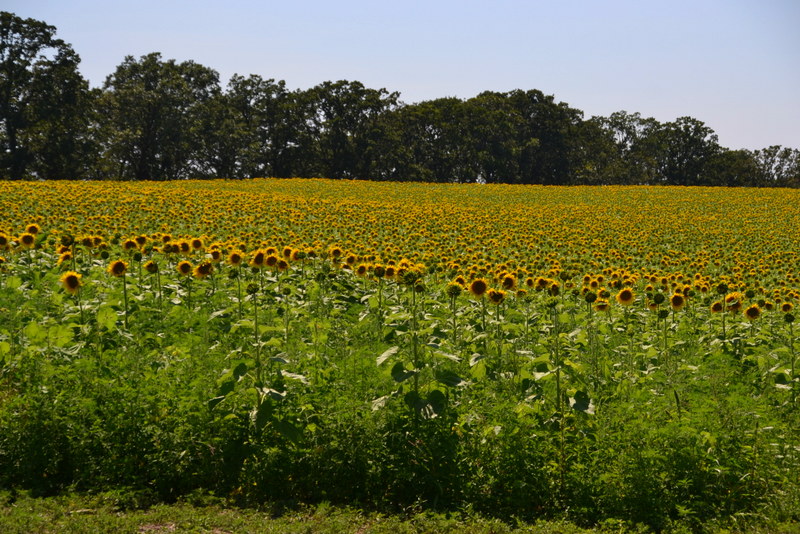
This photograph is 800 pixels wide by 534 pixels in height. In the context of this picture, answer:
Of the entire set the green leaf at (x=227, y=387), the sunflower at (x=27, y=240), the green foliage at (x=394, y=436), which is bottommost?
the green foliage at (x=394, y=436)

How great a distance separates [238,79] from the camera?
67.3 m

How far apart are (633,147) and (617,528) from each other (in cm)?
10350

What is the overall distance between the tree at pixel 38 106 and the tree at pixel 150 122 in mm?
5542

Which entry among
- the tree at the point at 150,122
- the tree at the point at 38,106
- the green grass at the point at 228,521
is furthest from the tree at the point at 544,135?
the green grass at the point at 228,521

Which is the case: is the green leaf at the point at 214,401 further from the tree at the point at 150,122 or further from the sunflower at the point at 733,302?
the tree at the point at 150,122

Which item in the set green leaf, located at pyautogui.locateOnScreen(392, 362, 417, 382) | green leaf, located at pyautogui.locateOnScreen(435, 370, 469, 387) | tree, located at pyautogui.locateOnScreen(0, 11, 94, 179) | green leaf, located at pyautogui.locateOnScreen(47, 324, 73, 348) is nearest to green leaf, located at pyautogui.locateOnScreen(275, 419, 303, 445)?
green leaf, located at pyautogui.locateOnScreen(392, 362, 417, 382)

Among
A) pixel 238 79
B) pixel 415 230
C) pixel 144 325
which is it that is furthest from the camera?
pixel 238 79

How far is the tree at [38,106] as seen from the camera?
47219 millimetres

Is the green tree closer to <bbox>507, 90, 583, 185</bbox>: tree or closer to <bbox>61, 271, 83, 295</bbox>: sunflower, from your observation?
<bbox>507, 90, 583, 185</bbox>: tree

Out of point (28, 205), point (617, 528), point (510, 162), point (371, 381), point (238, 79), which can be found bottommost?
point (617, 528)

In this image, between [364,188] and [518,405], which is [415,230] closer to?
[518,405]

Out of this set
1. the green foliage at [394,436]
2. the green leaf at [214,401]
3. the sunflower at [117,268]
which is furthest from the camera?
the sunflower at [117,268]

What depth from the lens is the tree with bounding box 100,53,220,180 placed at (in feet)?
186

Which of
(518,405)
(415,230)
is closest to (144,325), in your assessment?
(518,405)
